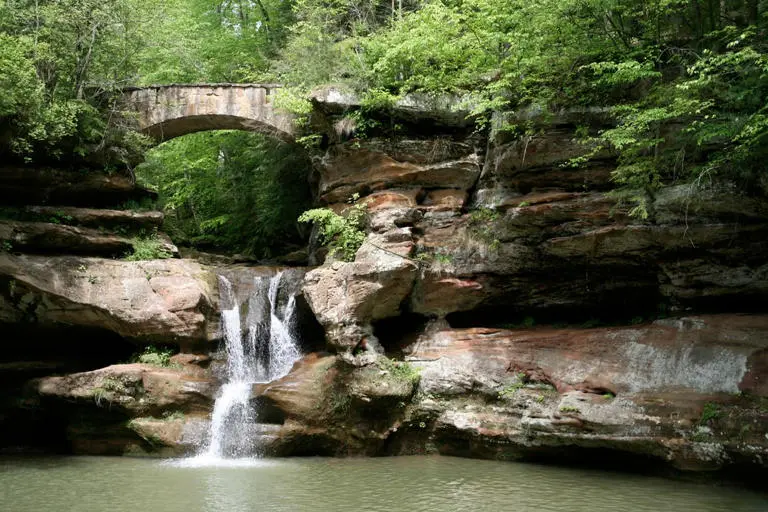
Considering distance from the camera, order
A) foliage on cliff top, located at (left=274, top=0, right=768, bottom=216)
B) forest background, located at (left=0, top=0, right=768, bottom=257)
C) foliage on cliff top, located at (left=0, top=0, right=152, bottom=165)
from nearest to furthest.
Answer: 1. foliage on cliff top, located at (left=274, top=0, right=768, bottom=216)
2. forest background, located at (left=0, top=0, right=768, bottom=257)
3. foliage on cliff top, located at (left=0, top=0, right=152, bottom=165)

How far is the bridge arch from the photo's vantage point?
61.5 ft

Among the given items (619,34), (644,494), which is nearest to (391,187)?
(619,34)

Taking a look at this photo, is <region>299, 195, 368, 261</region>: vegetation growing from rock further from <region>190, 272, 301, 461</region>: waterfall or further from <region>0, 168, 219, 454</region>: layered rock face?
<region>0, 168, 219, 454</region>: layered rock face

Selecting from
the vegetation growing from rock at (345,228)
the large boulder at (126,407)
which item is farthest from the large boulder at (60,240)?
the vegetation growing from rock at (345,228)

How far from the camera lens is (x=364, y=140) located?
16547 millimetres

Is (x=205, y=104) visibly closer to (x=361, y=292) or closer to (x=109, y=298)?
(x=109, y=298)

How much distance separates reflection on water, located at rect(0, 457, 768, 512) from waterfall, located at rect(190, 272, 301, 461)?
3.64 feet

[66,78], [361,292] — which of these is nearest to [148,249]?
[66,78]

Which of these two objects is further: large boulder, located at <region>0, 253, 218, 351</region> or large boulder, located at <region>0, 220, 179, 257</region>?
large boulder, located at <region>0, 220, 179, 257</region>

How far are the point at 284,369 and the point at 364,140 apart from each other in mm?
6385

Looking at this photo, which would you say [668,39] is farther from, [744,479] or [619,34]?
[744,479]

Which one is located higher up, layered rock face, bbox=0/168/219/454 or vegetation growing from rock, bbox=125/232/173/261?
vegetation growing from rock, bbox=125/232/173/261

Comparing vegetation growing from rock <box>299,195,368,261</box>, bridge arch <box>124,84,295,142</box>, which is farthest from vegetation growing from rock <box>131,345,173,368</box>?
bridge arch <box>124,84,295,142</box>

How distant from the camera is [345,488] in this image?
32.1ft
